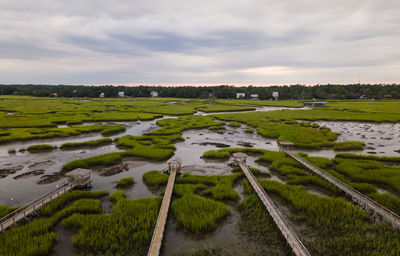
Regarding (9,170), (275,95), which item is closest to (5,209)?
(9,170)

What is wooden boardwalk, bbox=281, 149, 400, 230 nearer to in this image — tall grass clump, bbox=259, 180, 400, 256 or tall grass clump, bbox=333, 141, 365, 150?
tall grass clump, bbox=259, 180, 400, 256

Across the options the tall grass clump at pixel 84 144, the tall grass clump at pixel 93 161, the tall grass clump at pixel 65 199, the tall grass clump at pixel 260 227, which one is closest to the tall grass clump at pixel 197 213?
the tall grass clump at pixel 260 227

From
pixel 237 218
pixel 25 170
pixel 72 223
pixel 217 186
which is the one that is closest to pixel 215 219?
pixel 237 218

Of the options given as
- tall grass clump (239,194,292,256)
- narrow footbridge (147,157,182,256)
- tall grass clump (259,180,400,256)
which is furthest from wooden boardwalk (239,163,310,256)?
narrow footbridge (147,157,182,256)

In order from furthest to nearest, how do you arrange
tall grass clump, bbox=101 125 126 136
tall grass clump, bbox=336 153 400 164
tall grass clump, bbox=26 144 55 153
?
1. tall grass clump, bbox=101 125 126 136
2. tall grass clump, bbox=26 144 55 153
3. tall grass clump, bbox=336 153 400 164

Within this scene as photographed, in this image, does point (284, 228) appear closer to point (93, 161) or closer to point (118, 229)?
point (118, 229)

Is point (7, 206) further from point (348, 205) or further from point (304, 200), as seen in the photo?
point (348, 205)
